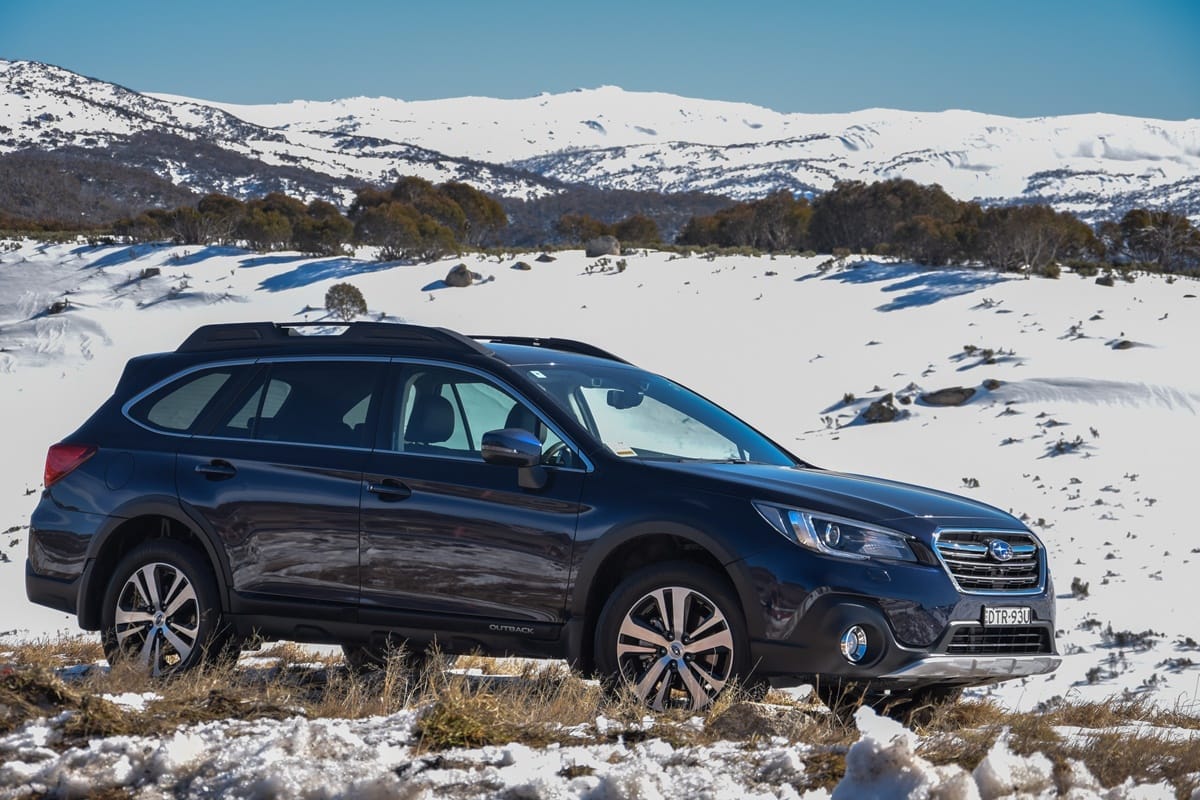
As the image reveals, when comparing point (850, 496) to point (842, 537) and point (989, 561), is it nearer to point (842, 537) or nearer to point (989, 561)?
point (842, 537)

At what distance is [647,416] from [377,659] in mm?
1972

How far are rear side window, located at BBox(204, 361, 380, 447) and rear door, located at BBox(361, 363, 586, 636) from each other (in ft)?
0.52

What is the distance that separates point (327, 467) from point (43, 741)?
215 cm

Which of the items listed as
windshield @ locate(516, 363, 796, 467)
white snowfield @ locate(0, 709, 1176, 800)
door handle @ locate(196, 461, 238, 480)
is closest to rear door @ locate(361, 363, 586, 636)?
windshield @ locate(516, 363, 796, 467)

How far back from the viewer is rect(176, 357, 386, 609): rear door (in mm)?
6887

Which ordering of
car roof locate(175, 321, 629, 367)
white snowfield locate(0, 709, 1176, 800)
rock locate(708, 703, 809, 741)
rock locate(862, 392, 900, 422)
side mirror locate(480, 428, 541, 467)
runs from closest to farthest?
white snowfield locate(0, 709, 1176, 800)
rock locate(708, 703, 809, 741)
side mirror locate(480, 428, 541, 467)
car roof locate(175, 321, 629, 367)
rock locate(862, 392, 900, 422)

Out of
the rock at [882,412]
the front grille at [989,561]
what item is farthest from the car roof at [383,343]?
the rock at [882,412]

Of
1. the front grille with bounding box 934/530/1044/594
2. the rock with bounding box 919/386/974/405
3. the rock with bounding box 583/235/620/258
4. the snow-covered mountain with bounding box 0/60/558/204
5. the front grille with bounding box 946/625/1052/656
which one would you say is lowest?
the front grille with bounding box 946/625/1052/656

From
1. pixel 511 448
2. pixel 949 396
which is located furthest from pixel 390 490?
pixel 949 396

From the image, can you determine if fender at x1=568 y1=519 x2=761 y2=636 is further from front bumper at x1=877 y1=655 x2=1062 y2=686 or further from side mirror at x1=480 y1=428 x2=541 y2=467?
front bumper at x1=877 y1=655 x2=1062 y2=686

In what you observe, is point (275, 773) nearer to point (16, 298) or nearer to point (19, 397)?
point (19, 397)

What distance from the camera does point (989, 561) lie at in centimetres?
620

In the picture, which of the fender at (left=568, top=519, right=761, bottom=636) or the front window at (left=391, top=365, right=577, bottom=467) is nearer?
the fender at (left=568, top=519, right=761, bottom=636)

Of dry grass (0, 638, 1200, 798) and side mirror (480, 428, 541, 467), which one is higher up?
side mirror (480, 428, 541, 467)
